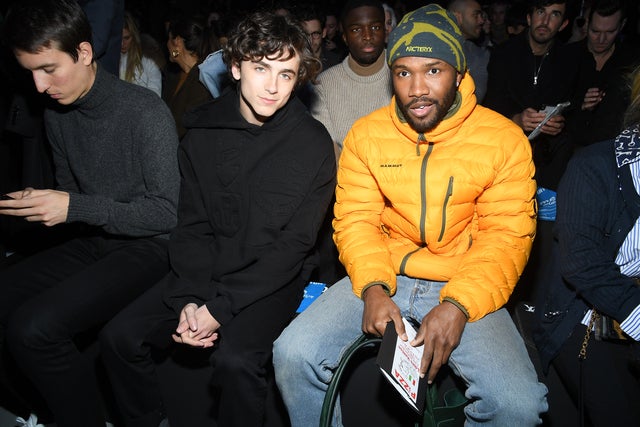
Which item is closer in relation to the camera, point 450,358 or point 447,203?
point 450,358

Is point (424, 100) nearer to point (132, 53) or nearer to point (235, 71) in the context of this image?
point (235, 71)

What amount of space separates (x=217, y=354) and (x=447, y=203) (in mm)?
1085

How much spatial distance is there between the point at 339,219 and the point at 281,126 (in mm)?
495

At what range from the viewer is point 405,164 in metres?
1.98

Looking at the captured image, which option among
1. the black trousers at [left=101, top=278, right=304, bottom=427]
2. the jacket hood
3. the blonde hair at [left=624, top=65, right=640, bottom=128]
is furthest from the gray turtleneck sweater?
the blonde hair at [left=624, top=65, right=640, bottom=128]

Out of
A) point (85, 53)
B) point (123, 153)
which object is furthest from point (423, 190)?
point (85, 53)

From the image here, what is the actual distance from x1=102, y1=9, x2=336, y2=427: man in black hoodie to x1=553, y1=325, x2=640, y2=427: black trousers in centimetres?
112

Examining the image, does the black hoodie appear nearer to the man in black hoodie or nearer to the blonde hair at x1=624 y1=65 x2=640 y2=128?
the man in black hoodie

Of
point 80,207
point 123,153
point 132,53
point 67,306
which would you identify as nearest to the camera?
point 67,306

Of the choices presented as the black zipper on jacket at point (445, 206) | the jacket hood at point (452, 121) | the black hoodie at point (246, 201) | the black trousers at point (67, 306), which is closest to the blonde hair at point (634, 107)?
the jacket hood at point (452, 121)

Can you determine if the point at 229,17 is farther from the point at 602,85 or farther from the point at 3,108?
the point at 602,85

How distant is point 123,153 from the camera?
229 centimetres

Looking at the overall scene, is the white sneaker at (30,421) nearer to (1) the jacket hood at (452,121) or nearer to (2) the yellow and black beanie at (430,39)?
(1) the jacket hood at (452,121)

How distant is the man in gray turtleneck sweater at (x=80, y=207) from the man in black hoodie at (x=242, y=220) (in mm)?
131
